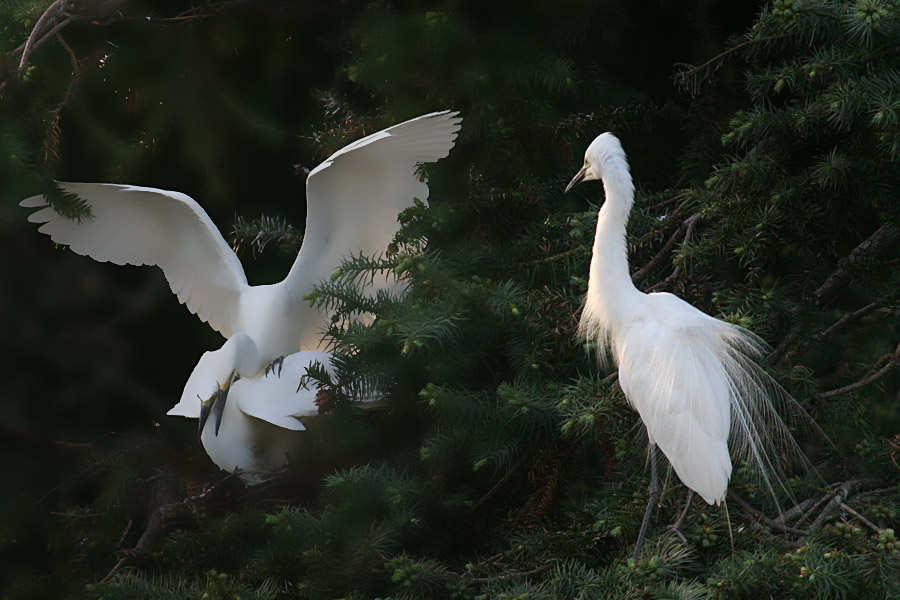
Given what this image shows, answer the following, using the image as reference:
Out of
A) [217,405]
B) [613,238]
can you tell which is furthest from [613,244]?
[217,405]

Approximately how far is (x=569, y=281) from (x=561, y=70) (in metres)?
0.41

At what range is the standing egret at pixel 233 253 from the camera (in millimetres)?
1828

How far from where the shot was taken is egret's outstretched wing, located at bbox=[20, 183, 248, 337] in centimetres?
199

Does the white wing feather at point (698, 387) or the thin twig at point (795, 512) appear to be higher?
the white wing feather at point (698, 387)

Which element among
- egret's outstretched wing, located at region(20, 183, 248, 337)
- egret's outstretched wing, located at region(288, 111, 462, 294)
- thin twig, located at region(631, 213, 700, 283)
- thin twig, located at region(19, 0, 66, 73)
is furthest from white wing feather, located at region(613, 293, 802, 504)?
thin twig, located at region(19, 0, 66, 73)

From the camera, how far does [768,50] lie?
4.90 ft

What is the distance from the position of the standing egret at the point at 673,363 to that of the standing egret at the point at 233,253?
0.40 meters

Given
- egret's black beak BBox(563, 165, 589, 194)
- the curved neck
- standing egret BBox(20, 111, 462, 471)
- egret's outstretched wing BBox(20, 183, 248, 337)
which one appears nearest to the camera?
the curved neck

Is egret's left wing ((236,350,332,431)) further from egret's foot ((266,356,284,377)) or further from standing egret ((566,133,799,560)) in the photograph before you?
standing egret ((566,133,799,560))

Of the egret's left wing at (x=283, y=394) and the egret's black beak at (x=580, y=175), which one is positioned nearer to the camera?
the egret's black beak at (x=580, y=175)

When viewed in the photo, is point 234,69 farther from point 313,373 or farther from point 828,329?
point 828,329

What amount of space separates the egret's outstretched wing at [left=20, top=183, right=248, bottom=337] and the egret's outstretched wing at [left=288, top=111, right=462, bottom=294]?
0.79ft

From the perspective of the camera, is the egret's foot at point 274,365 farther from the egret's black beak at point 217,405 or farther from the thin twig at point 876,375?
the thin twig at point 876,375

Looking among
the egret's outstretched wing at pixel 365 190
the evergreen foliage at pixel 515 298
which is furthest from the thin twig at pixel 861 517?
the egret's outstretched wing at pixel 365 190
